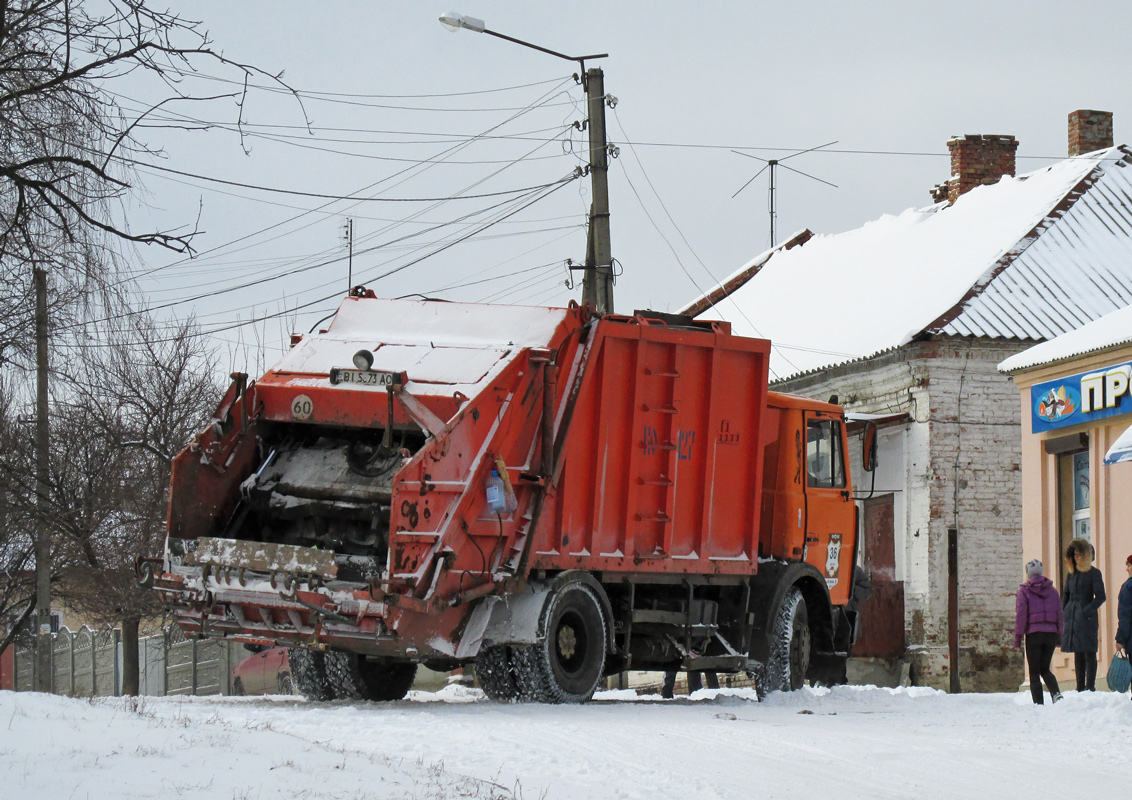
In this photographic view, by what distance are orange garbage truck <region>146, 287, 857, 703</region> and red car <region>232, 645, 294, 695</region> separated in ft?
28.3

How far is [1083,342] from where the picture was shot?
17.9 meters

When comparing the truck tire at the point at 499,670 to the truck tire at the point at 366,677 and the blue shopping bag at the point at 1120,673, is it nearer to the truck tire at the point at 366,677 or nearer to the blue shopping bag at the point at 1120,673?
the truck tire at the point at 366,677

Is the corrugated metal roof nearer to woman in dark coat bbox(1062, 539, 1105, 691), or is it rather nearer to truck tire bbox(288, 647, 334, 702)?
woman in dark coat bbox(1062, 539, 1105, 691)

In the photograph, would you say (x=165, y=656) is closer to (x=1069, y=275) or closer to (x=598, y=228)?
(x=598, y=228)

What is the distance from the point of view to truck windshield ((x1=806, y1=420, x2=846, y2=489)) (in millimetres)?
14672

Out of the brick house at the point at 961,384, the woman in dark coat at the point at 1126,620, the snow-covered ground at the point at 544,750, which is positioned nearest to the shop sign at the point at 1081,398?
the brick house at the point at 961,384

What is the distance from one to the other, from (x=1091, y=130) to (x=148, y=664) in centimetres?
2033

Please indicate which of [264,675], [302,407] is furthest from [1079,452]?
[264,675]

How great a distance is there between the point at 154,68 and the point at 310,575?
13.5 feet

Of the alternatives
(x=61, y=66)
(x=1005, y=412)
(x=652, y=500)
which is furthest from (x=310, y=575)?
(x=1005, y=412)

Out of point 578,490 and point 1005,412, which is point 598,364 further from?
point 1005,412

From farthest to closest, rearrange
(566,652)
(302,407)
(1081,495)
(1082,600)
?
(1081,495) < (1082,600) < (566,652) < (302,407)

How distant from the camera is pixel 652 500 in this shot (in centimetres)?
1284

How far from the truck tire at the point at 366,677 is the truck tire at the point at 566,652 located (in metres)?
1.48
